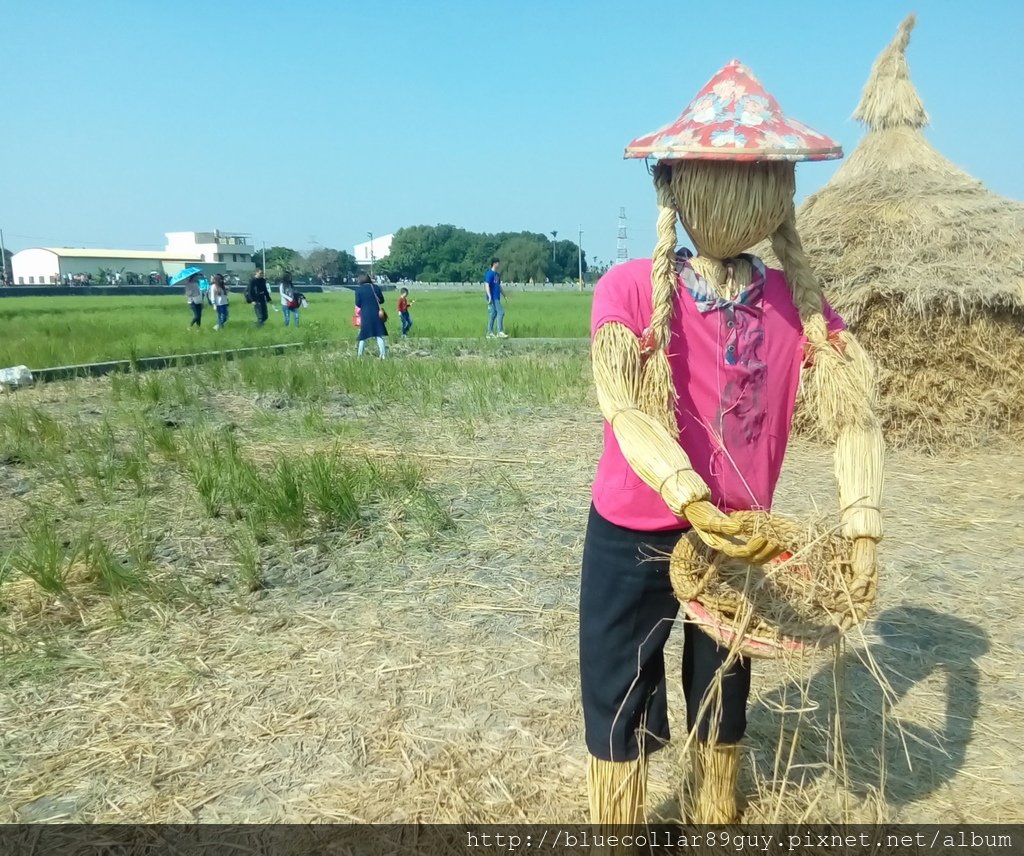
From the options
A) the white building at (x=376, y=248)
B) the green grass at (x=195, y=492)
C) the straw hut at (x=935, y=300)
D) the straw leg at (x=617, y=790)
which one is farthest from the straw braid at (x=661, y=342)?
the white building at (x=376, y=248)

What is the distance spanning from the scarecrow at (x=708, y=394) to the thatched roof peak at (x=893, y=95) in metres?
Result: 6.76

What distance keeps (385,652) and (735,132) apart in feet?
7.30

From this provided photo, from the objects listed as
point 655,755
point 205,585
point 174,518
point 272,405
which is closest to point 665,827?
point 655,755

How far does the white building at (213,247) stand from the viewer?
108900 millimetres

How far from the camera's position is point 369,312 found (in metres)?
11.4

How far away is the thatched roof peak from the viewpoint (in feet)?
24.7

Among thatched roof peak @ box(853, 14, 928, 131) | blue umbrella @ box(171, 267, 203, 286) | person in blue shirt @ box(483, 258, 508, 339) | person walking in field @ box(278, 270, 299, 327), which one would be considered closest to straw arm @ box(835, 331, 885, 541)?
thatched roof peak @ box(853, 14, 928, 131)

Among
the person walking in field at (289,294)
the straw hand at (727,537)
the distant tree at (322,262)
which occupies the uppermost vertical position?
the distant tree at (322,262)

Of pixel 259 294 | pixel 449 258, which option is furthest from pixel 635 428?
pixel 449 258

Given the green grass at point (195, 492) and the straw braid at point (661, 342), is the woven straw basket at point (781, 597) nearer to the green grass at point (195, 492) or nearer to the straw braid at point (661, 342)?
the straw braid at point (661, 342)

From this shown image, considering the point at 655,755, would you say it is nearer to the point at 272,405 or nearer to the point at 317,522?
the point at 317,522

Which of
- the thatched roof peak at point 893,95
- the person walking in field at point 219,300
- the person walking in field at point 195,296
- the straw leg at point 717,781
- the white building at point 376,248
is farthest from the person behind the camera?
the white building at point 376,248

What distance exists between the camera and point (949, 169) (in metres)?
7.16

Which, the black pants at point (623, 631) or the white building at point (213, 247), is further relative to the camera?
the white building at point (213, 247)
